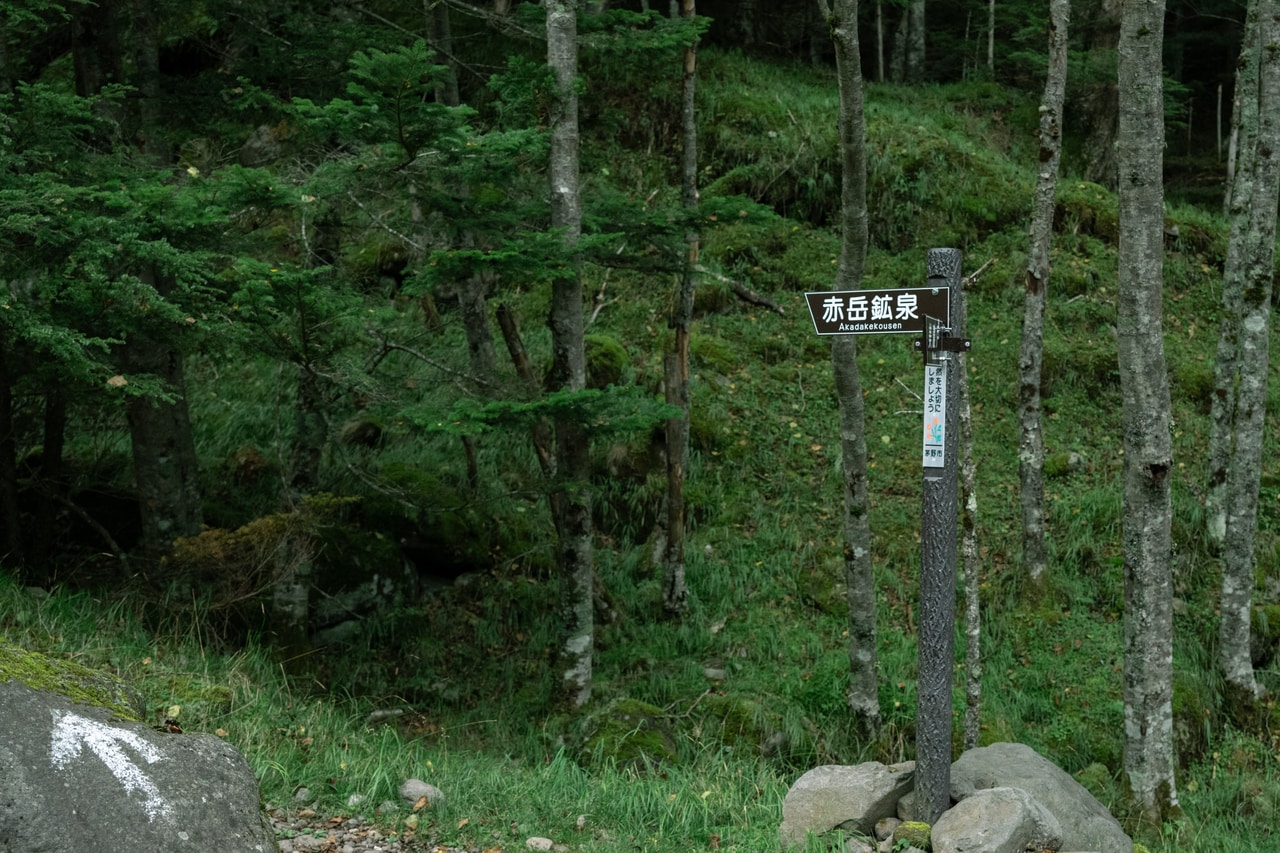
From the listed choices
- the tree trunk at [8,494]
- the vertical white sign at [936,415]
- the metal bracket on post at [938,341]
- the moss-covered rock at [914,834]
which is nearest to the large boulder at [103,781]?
the moss-covered rock at [914,834]

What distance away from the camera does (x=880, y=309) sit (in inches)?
200

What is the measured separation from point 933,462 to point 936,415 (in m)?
0.24

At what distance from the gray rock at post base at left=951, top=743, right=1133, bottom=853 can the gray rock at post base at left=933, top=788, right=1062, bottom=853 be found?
0.97ft

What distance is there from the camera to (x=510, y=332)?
939 centimetres

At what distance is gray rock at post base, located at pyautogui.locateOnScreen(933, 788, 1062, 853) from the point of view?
15.6 ft

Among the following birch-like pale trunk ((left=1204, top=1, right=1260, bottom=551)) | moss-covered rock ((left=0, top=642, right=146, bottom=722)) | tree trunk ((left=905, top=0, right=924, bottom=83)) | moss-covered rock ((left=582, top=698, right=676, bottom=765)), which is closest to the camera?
moss-covered rock ((left=0, top=642, right=146, bottom=722))

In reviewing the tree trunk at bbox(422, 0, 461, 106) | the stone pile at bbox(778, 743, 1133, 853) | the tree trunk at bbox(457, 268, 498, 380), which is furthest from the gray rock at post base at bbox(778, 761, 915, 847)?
the tree trunk at bbox(422, 0, 461, 106)

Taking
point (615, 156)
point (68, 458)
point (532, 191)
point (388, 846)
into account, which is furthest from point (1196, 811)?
point (615, 156)

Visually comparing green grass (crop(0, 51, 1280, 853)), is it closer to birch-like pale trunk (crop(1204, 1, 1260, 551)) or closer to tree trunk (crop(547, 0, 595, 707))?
birch-like pale trunk (crop(1204, 1, 1260, 551))

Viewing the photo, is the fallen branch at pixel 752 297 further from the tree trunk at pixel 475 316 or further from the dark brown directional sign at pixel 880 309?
the dark brown directional sign at pixel 880 309

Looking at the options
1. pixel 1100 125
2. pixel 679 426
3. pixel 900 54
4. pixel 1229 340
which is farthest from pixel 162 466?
pixel 900 54

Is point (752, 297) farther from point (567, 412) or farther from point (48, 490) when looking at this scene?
point (48, 490)

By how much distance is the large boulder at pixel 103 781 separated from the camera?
11.5 feet

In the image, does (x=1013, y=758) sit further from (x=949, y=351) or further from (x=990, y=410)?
(x=990, y=410)
